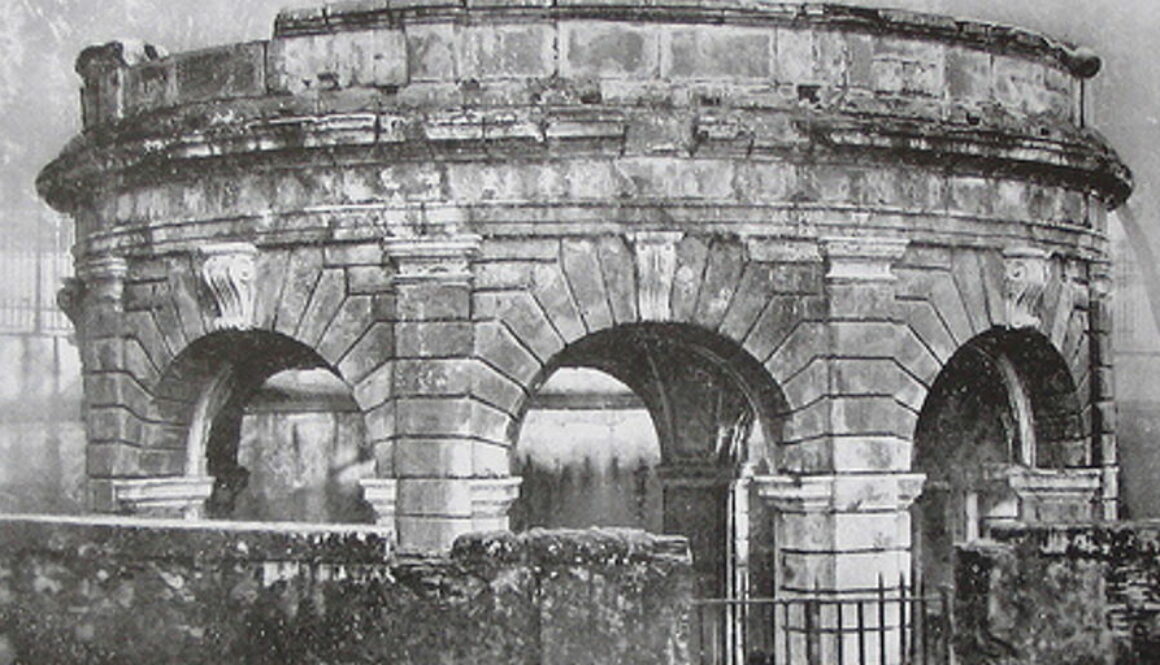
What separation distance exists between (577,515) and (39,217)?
460 inches

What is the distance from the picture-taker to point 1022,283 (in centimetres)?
1006

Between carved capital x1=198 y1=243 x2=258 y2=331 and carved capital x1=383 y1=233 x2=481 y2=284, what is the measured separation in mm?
1180

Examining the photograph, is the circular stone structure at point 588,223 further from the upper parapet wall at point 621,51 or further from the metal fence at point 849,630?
the metal fence at point 849,630

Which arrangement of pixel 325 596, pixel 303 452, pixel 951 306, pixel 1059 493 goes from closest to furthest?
1. pixel 325 596
2. pixel 951 306
3. pixel 1059 493
4. pixel 303 452

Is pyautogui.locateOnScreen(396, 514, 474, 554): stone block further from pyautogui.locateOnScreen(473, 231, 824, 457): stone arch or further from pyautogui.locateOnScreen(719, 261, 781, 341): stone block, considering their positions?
pyautogui.locateOnScreen(719, 261, 781, 341): stone block

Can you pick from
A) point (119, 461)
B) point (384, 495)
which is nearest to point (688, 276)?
point (384, 495)

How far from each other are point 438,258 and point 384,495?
63.9 inches

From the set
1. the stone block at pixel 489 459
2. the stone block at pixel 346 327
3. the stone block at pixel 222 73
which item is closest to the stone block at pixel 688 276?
Answer: the stone block at pixel 489 459

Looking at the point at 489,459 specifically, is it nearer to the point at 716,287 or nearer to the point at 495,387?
the point at 495,387

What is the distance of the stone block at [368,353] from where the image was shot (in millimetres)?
9484

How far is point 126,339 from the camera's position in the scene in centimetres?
1038

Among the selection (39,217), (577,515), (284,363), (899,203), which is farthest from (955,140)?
(39,217)

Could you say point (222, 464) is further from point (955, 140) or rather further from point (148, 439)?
point (955, 140)

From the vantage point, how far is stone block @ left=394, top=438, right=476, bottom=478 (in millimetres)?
9195
